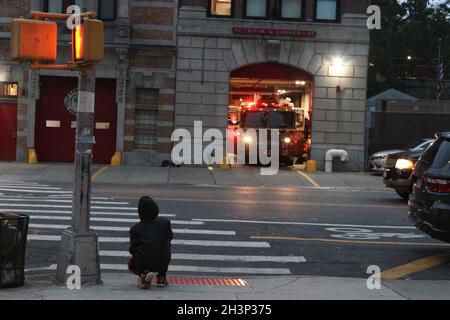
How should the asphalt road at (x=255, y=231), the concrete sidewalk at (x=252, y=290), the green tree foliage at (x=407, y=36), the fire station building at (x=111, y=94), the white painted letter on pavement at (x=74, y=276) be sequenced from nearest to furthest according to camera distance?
the concrete sidewalk at (x=252, y=290) < the white painted letter on pavement at (x=74, y=276) < the asphalt road at (x=255, y=231) < the fire station building at (x=111, y=94) < the green tree foliage at (x=407, y=36)

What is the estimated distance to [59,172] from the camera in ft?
78.5

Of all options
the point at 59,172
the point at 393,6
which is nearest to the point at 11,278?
the point at 59,172

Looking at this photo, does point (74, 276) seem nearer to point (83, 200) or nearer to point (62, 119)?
point (83, 200)

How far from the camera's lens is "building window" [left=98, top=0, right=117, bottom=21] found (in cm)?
2698

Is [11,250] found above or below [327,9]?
below

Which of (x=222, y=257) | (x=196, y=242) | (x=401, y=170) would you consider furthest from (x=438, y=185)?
(x=401, y=170)

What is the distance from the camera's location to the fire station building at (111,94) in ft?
87.2

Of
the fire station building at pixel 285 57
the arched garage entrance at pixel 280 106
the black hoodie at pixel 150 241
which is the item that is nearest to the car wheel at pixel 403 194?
the fire station building at pixel 285 57

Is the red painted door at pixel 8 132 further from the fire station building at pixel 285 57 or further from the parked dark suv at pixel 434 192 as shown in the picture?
the parked dark suv at pixel 434 192

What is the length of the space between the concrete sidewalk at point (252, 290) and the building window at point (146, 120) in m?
18.9

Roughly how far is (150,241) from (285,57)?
67.3 ft

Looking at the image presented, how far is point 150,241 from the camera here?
7652 mm

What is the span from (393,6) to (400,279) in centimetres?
4633

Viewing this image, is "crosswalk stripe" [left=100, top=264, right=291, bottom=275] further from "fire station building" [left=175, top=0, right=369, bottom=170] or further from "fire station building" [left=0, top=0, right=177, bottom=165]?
"fire station building" [left=175, top=0, right=369, bottom=170]
